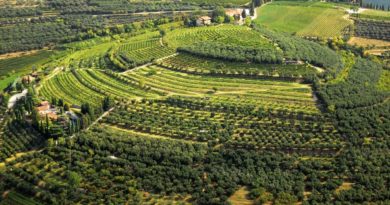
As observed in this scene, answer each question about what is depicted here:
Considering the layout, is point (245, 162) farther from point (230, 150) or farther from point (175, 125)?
point (175, 125)

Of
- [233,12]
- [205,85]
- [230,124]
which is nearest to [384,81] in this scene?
[205,85]

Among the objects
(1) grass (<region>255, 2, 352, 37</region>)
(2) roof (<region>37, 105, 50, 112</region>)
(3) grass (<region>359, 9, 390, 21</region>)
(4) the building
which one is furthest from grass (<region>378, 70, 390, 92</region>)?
(2) roof (<region>37, 105, 50, 112</region>)

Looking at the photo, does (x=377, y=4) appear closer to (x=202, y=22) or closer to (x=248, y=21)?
(x=248, y=21)

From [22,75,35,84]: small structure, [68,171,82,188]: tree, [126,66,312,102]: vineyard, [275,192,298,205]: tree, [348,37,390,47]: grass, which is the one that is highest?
[348,37,390,47]: grass

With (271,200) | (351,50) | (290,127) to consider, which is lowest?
(271,200)

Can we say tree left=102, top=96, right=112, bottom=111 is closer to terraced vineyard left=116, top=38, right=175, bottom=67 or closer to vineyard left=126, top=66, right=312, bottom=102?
vineyard left=126, top=66, right=312, bottom=102

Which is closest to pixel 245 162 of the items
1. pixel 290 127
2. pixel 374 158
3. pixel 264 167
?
pixel 264 167

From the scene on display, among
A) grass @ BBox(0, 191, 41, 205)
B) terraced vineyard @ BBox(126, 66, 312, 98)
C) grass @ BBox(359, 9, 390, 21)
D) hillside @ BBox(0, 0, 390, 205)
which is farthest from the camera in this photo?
grass @ BBox(359, 9, 390, 21)
